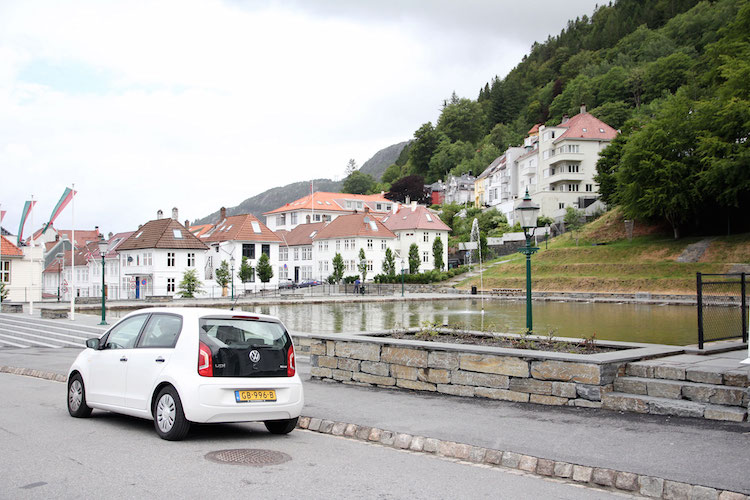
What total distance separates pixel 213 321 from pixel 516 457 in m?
4.09

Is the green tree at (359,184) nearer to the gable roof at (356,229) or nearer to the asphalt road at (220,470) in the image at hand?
the gable roof at (356,229)

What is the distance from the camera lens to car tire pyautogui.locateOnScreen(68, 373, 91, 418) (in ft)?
30.8

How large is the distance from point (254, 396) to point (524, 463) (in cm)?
341

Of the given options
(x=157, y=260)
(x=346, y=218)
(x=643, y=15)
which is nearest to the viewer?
(x=157, y=260)

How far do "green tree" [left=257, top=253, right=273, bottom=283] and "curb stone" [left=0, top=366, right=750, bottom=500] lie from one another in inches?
2615

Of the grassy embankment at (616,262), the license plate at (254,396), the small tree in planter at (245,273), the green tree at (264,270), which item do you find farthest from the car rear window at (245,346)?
the green tree at (264,270)

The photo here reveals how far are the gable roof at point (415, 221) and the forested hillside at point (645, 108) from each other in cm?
2446

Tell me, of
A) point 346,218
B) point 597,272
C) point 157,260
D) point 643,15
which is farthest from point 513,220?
point 643,15

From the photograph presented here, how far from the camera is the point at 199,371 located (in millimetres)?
7727

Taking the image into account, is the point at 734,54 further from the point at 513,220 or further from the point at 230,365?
the point at 230,365

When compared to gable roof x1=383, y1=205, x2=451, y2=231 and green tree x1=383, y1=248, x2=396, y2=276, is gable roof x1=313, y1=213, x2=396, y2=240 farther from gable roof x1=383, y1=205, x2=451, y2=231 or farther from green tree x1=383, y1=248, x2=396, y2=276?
green tree x1=383, y1=248, x2=396, y2=276

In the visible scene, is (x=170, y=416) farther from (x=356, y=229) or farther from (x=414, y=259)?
(x=356, y=229)

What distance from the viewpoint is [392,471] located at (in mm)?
6625

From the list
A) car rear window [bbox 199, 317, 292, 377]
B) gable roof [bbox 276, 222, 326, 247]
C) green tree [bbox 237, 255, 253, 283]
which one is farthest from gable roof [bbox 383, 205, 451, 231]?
car rear window [bbox 199, 317, 292, 377]
